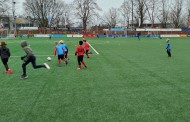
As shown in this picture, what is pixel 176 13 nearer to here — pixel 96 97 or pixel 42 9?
pixel 42 9

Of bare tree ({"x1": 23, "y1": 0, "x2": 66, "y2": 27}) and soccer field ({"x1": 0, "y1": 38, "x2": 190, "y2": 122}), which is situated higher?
bare tree ({"x1": 23, "y1": 0, "x2": 66, "y2": 27})

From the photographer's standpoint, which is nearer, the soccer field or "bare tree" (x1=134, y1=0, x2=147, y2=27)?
the soccer field

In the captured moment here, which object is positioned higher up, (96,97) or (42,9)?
(42,9)

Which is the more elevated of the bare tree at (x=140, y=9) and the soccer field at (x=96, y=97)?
the bare tree at (x=140, y=9)

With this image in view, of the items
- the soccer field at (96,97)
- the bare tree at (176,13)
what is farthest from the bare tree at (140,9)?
the soccer field at (96,97)

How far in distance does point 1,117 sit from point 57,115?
1.35 meters

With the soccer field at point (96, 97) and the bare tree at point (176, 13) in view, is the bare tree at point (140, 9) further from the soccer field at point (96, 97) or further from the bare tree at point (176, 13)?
the soccer field at point (96, 97)

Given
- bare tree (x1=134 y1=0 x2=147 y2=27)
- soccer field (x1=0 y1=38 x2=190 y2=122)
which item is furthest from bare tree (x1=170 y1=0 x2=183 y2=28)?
soccer field (x1=0 y1=38 x2=190 y2=122)

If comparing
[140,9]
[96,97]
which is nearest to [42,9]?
[140,9]

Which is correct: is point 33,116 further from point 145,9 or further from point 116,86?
point 145,9

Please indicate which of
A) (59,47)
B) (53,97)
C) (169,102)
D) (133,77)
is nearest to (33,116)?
(53,97)

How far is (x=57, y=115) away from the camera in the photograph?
7191 mm

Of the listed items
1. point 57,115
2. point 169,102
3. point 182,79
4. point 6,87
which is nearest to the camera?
point 57,115

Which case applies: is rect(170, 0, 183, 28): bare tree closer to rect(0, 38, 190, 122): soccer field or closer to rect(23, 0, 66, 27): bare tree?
rect(23, 0, 66, 27): bare tree
